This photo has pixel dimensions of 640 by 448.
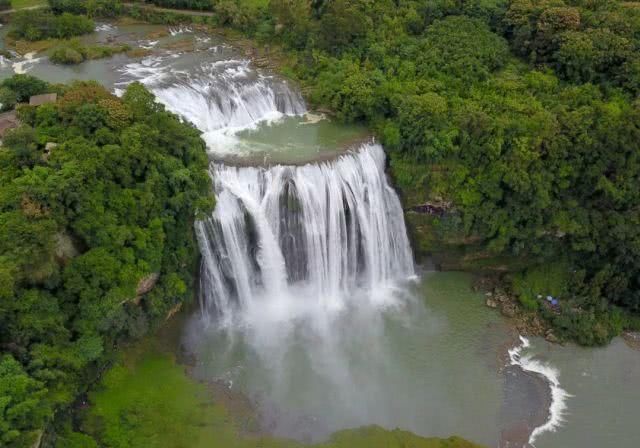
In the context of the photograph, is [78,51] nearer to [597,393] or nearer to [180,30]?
[180,30]

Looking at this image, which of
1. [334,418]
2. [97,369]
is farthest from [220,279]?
[334,418]

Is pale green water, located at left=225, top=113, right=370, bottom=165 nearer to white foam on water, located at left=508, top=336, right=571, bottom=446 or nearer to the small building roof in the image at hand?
the small building roof

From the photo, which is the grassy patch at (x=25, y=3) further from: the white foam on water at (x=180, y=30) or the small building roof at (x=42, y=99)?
the small building roof at (x=42, y=99)

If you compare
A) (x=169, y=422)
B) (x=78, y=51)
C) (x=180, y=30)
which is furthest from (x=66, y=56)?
(x=169, y=422)

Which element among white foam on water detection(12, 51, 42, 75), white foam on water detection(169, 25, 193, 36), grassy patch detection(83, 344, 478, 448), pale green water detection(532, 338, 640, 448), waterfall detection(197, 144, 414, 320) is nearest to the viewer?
grassy patch detection(83, 344, 478, 448)

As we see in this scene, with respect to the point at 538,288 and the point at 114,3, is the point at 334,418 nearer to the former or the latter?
the point at 538,288

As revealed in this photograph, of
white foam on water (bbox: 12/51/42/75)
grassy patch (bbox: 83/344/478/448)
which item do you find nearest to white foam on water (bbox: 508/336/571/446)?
grassy patch (bbox: 83/344/478/448)
